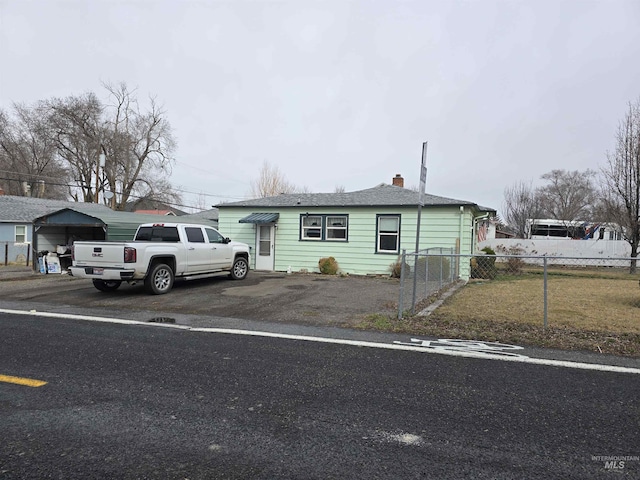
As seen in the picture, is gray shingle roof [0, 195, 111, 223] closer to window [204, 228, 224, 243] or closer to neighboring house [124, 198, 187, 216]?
window [204, 228, 224, 243]

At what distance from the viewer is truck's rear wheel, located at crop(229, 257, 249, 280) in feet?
44.4

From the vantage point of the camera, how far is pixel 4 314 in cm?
791

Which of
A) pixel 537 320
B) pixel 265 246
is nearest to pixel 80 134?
pixel 265 246

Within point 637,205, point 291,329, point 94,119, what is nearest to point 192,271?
point 291,329

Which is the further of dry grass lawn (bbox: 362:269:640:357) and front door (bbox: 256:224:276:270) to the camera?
front door (bbox: 256:224:276:270)

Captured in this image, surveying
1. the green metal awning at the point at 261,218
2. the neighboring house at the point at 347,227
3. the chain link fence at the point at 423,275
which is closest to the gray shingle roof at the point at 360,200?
the neighboring house at the point at 347,227

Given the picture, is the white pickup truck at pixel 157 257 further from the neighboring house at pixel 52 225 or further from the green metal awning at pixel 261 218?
the neighboring house at pixel 52 225

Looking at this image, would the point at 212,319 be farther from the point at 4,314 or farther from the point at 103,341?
the point at 4,314

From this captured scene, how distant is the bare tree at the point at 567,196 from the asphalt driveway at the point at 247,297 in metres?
40.9

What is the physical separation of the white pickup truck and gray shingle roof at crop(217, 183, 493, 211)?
4.42 meters

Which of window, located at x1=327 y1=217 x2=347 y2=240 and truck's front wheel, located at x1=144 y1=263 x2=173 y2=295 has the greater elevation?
window, located at x1=327 y1=217 x2=347 y2=240

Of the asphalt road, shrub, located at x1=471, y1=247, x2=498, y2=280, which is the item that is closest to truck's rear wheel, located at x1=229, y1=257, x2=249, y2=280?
the asphalt road

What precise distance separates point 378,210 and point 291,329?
9.70 meters

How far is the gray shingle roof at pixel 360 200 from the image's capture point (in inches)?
598
